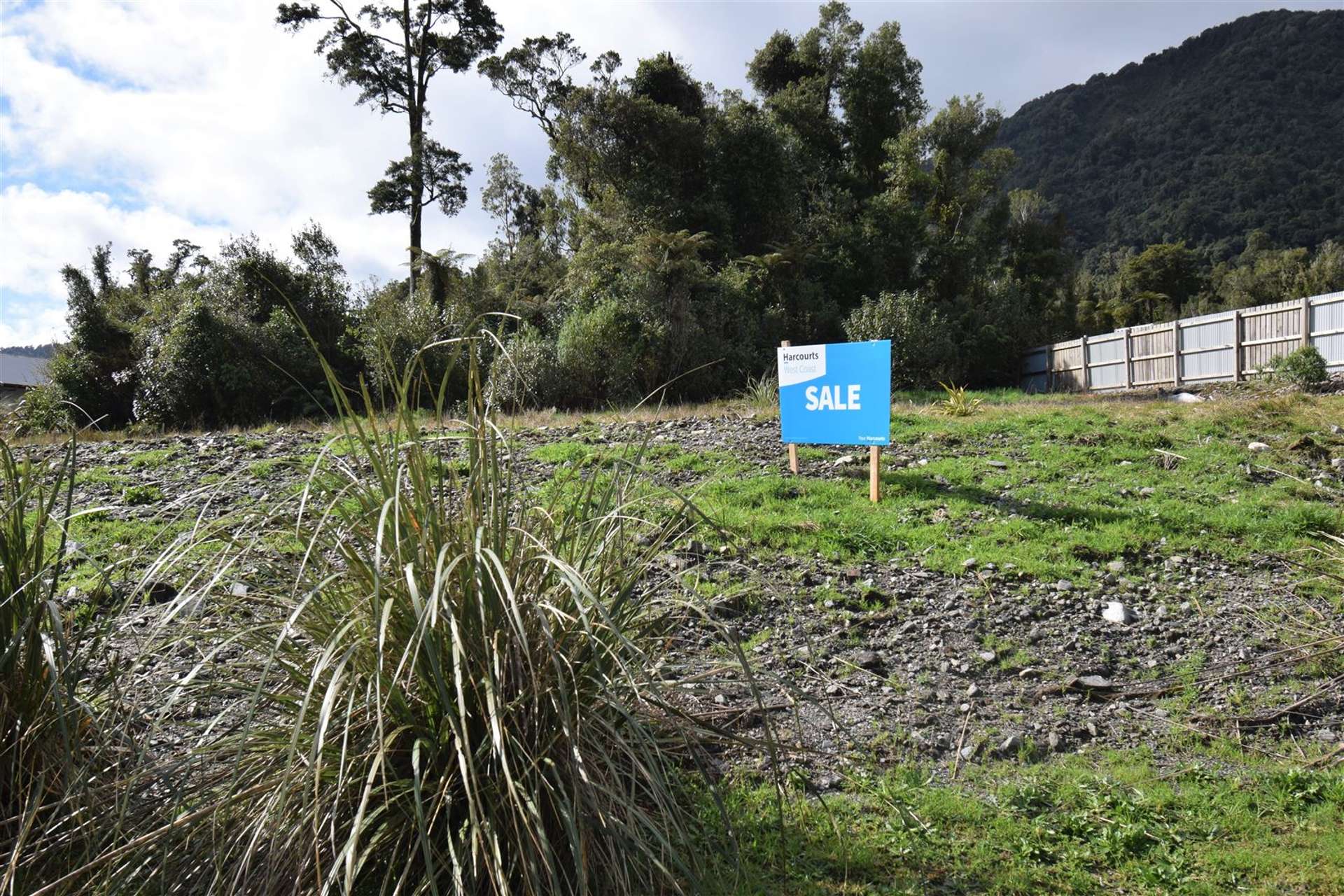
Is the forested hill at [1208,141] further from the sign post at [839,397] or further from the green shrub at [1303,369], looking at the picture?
the sign post at [839,397]

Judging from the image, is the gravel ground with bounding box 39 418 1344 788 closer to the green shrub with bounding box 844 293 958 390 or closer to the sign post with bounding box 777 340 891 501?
the sign post with bounding box 777 340 891 501

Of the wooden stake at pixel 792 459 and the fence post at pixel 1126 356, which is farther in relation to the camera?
the fence post at pixel 1126 356

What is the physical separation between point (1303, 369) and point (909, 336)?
7224 millimetres

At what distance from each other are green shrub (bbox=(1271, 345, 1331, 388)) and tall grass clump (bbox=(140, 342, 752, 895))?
1453 cm

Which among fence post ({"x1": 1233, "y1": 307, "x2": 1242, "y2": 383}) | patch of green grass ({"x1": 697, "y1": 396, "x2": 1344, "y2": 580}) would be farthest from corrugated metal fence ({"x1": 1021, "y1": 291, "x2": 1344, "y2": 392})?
patch of green grass ({"x1": 697, "y1": 396, "x2": 1344, "y2": 580})

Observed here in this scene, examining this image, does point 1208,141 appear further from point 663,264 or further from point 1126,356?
point 663,264

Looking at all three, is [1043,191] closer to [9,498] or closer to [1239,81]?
→ [1239,81]

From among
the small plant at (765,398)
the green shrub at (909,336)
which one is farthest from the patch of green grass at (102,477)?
the green shrub at (909,336)

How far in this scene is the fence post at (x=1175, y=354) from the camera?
18062mm

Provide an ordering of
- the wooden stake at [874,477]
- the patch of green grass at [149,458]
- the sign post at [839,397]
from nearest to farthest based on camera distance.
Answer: the wooden stake at [874,477] → the sign post at [839,397] → the patch of green grass at [149,458]

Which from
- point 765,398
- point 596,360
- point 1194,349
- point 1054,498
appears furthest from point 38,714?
point 1194,349

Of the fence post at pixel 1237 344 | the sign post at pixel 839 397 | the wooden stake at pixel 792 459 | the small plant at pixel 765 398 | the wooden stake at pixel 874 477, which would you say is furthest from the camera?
the fence post at pixel 1237 344

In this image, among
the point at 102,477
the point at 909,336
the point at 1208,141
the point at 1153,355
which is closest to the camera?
the point at 102,477

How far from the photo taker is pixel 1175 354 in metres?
18.1
